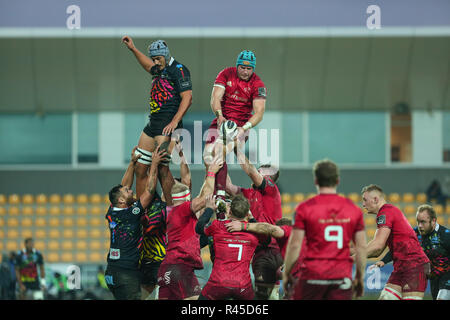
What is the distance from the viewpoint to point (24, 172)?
80.9 ft

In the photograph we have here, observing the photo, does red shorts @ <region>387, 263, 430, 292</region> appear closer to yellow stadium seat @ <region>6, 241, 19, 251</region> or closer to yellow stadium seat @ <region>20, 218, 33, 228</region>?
yellow stadium seat @ <region>6, 241, 19, 251</region>

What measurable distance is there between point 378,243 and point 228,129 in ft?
9.59

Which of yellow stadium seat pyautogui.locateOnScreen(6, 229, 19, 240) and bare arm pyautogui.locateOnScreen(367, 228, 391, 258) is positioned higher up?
bare arm pyautogui.locateOnScreen(367, 228, 391, 258)

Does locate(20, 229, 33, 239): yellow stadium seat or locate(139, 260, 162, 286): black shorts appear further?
locate(20, 229, 33, 239): yellow stadium seat

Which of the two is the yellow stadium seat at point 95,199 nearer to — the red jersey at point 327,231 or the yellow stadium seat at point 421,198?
the yellow stadium seat at point 421,198

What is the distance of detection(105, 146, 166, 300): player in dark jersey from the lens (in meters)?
9.36

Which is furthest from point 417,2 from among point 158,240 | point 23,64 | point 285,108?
point 158,240

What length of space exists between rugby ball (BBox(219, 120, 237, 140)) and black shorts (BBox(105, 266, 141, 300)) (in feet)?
8.58

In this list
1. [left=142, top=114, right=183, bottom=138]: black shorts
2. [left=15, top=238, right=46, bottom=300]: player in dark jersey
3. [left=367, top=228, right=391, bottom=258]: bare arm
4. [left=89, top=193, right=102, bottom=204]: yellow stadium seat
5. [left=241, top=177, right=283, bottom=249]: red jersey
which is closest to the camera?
[left=367, top=228, right=391, bottom=258]: bare arm

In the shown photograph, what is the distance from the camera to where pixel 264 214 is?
1048cm

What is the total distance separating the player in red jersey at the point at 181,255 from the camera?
9391mm

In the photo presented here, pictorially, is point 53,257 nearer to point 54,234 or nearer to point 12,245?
point 54,234

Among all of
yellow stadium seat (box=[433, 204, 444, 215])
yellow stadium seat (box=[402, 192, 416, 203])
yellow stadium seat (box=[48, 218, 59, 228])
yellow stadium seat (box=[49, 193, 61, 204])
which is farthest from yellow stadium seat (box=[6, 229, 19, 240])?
yellow stadium seat (box=[433, 204, 444, 215])

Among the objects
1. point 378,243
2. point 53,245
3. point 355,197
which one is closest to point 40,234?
point 53,245
